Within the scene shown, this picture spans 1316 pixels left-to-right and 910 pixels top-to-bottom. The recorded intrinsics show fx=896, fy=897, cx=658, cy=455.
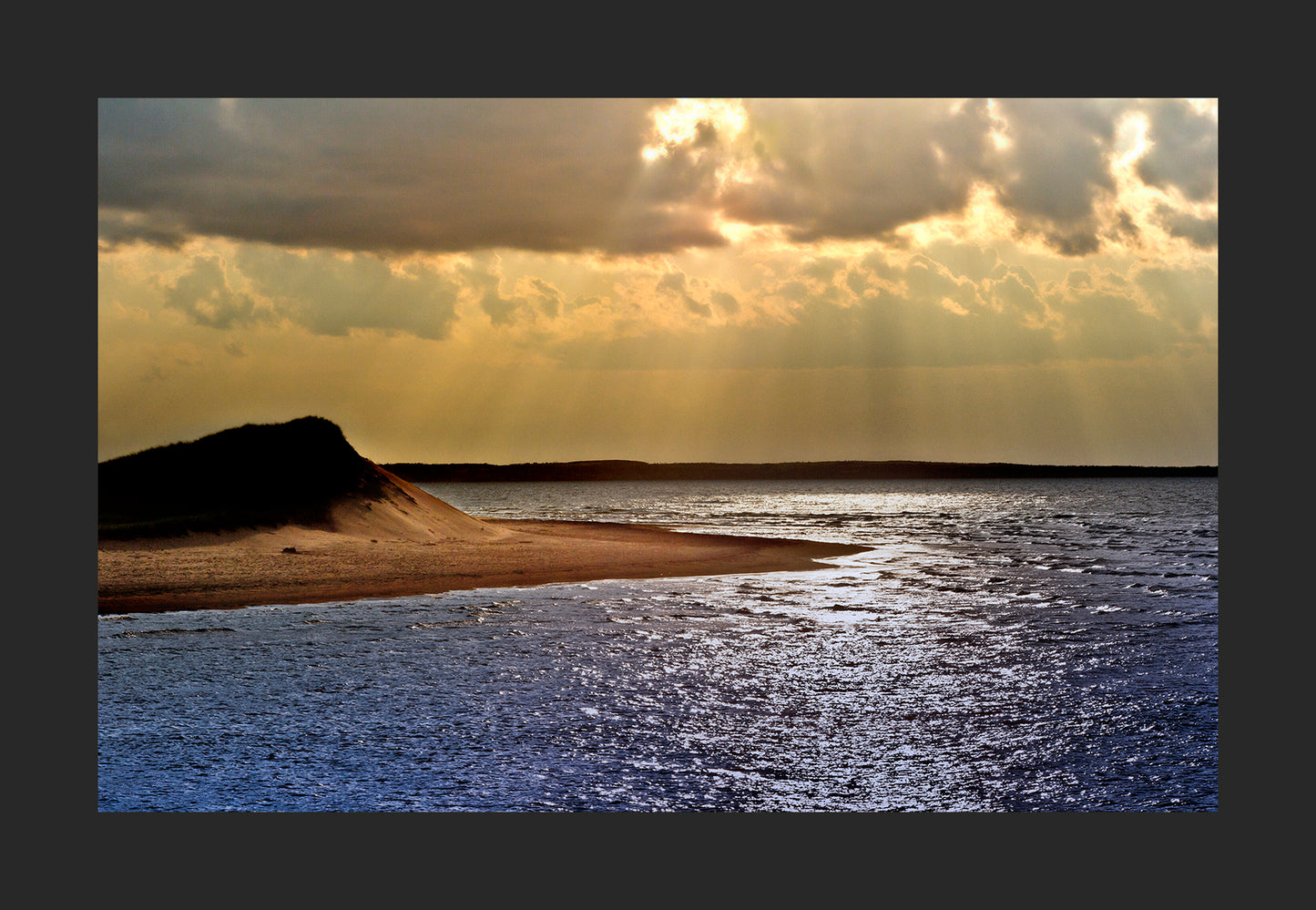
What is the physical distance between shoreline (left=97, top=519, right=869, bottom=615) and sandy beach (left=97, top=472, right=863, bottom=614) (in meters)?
0.04

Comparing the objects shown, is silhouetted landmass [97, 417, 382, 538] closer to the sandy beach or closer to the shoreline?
the sandy beach

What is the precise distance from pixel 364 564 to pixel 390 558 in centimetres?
155

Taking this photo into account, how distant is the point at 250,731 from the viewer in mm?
12672

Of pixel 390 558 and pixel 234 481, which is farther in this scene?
pixel 234 481

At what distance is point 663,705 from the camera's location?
45.7 feet

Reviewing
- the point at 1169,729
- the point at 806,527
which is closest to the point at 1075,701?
the point at 1169,729

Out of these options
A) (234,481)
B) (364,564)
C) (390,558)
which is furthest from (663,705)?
(234,481)

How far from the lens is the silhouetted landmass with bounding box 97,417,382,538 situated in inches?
1350

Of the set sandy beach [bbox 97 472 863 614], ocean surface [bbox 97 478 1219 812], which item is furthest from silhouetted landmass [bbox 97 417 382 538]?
ocean surface [bbox 97 478 1219 812]

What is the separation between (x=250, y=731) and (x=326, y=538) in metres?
23.8

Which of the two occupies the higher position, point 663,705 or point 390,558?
point 390,558

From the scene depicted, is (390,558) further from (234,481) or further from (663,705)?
(663,705)

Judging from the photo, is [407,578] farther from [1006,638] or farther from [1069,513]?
[1069,513]

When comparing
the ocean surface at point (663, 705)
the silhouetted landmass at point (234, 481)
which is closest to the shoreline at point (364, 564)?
the silhouetted landmass at point (234, 481)
